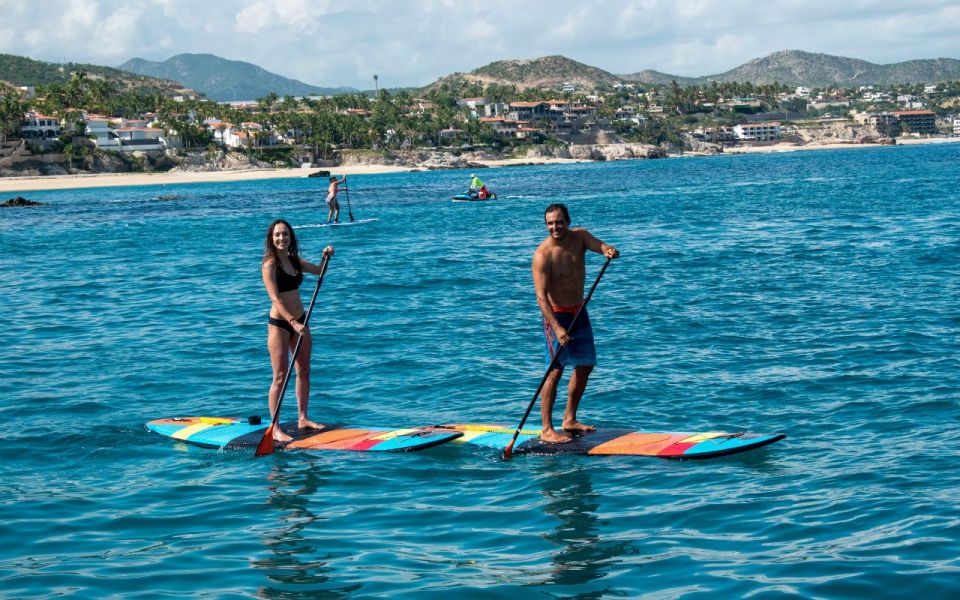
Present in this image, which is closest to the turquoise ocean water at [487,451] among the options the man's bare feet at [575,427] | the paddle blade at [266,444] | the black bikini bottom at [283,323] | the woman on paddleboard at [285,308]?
the paddle blade at [266,444]

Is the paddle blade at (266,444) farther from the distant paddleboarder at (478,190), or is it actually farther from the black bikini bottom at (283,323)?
the distant paddleboarder at (478,190)

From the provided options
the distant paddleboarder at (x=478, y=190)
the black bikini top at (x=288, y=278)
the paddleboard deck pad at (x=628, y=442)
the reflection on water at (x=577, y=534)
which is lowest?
the reflection on water at (x=577, y=534)

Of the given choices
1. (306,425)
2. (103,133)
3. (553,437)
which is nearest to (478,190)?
(306,425)

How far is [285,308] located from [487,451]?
8.62 feet

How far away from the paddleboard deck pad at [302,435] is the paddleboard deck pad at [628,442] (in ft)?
1.37

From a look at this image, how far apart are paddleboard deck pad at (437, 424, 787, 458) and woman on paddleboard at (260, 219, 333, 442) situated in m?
1.68

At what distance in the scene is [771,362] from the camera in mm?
14062

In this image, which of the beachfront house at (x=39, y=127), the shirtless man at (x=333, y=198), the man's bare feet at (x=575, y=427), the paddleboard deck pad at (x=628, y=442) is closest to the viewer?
the paddleboard deck pad at (x=628, y=442)

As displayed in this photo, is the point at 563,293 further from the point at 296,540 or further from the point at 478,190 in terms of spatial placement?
the point at 478,190

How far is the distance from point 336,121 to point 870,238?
141 m

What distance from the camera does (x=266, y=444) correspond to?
10523 mm

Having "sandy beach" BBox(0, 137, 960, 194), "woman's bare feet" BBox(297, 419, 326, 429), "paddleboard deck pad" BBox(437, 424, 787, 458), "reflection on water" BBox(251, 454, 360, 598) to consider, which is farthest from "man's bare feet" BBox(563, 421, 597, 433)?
"sandy beach" BBox(0, 137, 960, 194)

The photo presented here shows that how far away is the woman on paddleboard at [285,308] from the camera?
1048cm

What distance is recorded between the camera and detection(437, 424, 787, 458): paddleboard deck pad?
9.74 m
